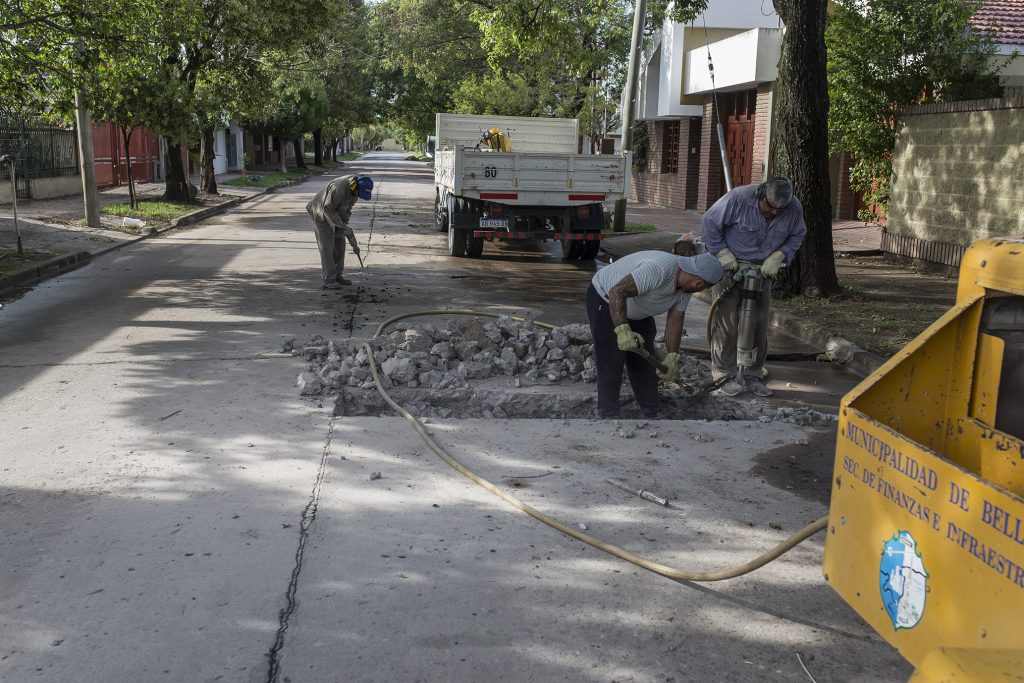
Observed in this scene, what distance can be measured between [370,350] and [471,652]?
4.22 metres

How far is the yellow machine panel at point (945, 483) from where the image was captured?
2266 mm

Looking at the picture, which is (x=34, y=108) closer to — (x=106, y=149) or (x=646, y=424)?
(x=646, y=424)

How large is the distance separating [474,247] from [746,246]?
8.87m

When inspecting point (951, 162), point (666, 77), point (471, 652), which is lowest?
point (471, 652)

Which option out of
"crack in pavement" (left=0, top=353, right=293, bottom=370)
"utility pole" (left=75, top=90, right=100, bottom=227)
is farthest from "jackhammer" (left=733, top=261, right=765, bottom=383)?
"utility pole" (left=75, top=90, right=100, bottom=227)

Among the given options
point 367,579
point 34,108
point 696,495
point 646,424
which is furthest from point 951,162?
point 34,108

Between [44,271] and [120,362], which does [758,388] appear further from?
[44,271]

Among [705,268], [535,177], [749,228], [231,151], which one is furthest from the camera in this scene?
[231,151]

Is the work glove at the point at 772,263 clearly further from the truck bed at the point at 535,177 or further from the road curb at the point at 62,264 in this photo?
the road curb at the point at 62,264

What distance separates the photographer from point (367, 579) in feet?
12.9

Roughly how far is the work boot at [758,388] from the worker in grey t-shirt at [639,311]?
1.06m

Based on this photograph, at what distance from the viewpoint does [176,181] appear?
2578 cm

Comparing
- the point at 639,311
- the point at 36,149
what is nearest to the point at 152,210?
the point at 36,149

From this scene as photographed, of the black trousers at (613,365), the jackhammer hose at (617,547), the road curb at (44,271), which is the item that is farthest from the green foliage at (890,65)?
the road curb at (44,271)
